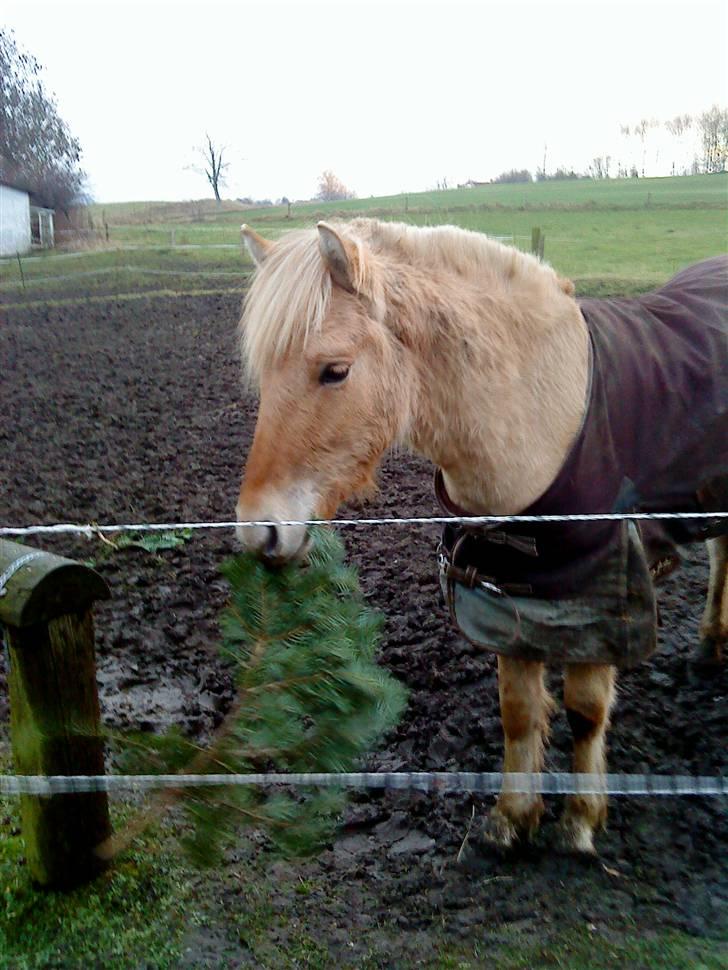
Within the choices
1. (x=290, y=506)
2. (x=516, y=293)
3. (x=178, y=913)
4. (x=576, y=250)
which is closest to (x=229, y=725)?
(x=290, y=506)

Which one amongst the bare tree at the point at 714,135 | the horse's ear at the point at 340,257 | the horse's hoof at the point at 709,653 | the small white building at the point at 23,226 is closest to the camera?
the horse's ear at the point at 340,257

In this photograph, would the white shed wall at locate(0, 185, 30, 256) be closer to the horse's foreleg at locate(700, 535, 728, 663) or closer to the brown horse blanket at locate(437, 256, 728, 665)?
the horse's foreleg at locate(700, 535, 728, 663)

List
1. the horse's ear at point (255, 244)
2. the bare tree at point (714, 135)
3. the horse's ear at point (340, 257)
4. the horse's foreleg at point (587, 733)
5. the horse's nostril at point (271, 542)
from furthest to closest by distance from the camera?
the bare tree at point (714, 135) < the horse's foreleg at point (587, 733) < the horse's ear at point (255, 244) < the horse's ear at point (340, 257) < the horse's nostril at point (271, 542)

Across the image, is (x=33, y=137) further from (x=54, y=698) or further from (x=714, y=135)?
(x=54, y=698)

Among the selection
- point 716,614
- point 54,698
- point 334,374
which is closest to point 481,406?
point 334,374

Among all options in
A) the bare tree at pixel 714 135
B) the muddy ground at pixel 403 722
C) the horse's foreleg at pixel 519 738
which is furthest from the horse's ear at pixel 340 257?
the bare tree at pixel 714 135

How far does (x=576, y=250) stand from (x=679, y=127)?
3.72 meters

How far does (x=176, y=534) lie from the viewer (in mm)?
4406

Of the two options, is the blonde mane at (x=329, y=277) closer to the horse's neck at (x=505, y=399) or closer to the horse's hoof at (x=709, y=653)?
the horse's neck at (x=505, y=399)

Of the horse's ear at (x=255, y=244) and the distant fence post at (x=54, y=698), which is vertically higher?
the horse's ear at (x=255, y=244)

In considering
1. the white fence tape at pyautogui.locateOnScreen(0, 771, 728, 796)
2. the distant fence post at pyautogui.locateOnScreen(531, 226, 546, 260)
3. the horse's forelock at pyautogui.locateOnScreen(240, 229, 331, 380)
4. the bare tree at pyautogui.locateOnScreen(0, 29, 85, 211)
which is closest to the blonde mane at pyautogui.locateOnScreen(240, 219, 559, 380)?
the horse's forelock at pyautogui.locateOnScreen(240, 229, 331, 380)

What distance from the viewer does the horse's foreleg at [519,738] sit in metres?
2.27

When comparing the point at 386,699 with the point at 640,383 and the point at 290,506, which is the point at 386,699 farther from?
the point at 640,383

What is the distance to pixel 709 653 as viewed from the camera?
3.22m
